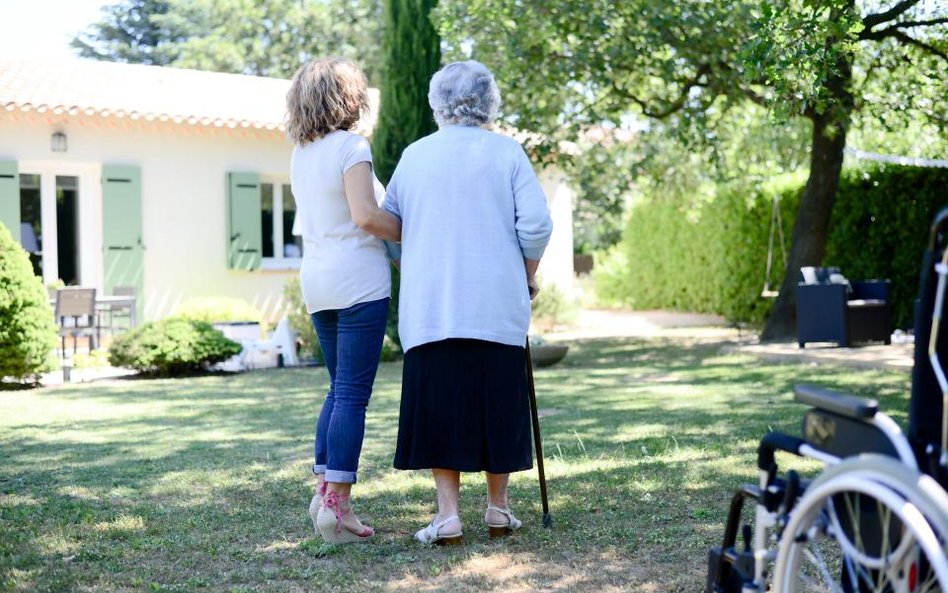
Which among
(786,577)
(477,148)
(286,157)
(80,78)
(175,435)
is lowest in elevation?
(175,435)

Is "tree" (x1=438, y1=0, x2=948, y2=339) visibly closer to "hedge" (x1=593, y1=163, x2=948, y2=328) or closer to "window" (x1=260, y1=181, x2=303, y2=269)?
"hedge" (x1=593, y1=163, x2=948, y2=328)

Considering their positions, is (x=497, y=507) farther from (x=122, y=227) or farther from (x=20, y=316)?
(x=122, y=227)

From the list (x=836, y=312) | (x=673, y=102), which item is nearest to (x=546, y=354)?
(x=836, y=312)

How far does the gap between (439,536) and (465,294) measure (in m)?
0.83

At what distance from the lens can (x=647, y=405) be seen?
7348 mm

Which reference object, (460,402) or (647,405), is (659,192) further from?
(460,402)

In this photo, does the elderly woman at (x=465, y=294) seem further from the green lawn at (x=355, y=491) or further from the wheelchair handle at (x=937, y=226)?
the wheelchair handle at (x=937, y=226)

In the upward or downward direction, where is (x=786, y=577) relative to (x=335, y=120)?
downward

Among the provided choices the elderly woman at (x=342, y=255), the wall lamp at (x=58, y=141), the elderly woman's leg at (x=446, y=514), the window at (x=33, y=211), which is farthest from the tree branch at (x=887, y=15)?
the window at (x=33, y=211)

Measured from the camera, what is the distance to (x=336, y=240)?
3.75 m

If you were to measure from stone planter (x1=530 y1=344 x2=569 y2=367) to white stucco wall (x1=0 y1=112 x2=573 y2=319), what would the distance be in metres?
5.29

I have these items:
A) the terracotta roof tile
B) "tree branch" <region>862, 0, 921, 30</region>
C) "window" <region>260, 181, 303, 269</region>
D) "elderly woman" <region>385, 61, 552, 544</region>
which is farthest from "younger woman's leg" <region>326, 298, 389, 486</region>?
"window" <region>260, 181, 303, 269</region>

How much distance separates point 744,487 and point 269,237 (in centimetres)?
1286

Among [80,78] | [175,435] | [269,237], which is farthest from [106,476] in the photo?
[80,78]
